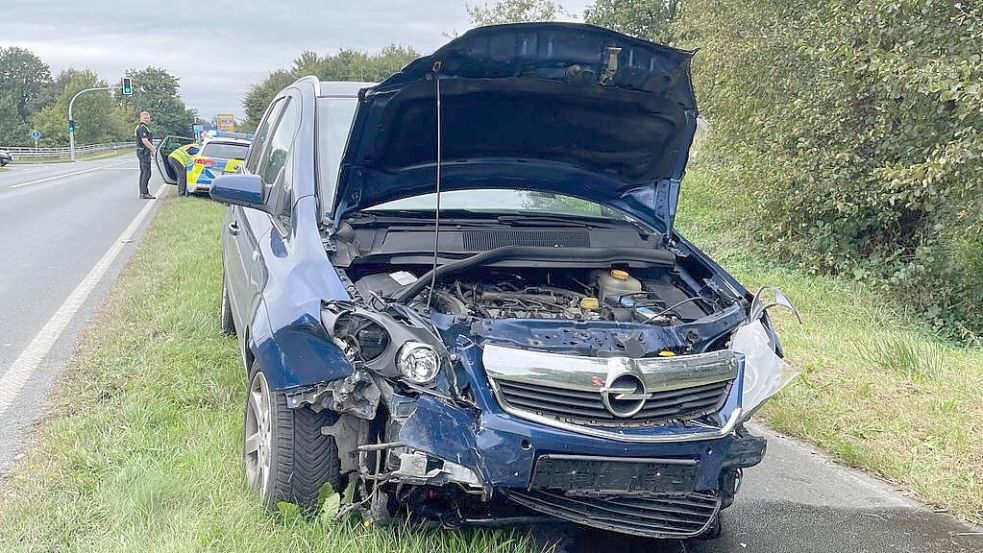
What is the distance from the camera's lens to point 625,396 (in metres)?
2.85

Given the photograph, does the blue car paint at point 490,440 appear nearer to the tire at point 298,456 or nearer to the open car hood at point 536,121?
the tire at point 298,456

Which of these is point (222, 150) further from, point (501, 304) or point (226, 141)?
point (501, 304)

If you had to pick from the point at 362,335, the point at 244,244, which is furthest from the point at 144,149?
the point at 362,335

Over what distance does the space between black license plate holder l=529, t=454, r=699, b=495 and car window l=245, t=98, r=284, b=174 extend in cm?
313

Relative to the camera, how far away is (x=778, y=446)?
15.2 feet

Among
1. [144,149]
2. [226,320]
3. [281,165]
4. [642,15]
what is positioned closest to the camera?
[281,165]

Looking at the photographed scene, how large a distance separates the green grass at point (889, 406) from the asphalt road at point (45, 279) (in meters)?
4.27

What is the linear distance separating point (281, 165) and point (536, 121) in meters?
1.33

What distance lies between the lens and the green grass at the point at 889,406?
4164mm

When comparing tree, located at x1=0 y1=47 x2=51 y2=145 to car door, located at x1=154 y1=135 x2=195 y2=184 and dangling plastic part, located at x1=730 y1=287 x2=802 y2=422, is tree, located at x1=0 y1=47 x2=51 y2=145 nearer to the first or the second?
car door, located at x1=154 y1=135 x2=195 y2=184

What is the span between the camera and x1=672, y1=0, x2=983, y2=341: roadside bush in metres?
7.68

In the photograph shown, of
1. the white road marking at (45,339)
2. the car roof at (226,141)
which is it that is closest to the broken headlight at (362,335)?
the white road marking at (45,339)

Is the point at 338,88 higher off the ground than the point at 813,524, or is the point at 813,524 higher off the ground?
the point at 338,88

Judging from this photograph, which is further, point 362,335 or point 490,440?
point 362,335
